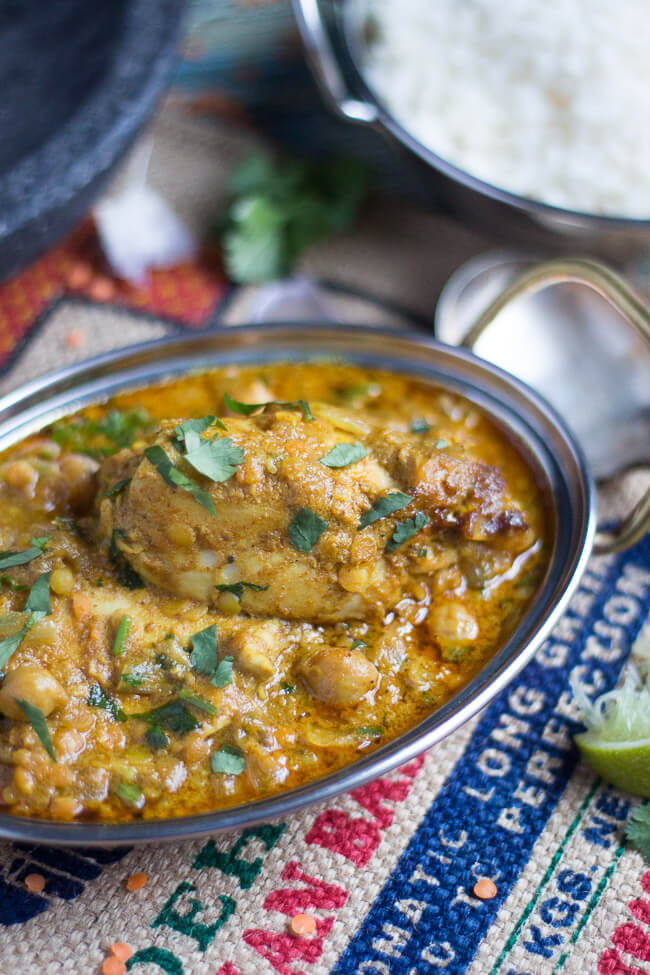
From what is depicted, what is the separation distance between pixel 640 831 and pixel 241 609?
44.6 inches

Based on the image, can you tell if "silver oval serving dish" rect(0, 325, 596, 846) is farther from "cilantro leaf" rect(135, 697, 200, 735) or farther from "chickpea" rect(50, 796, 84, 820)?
"cilantro leaf" rect(135, 697, 200, 735)

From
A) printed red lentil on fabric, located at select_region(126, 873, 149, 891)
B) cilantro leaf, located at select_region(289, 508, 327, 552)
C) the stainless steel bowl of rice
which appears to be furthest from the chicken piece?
the stainless steel bowl of rice

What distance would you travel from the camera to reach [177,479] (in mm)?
2217

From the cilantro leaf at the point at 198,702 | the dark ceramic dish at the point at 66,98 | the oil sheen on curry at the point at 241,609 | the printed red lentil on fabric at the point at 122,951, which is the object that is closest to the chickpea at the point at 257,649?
the oil sheen on curry at the point at 241,609

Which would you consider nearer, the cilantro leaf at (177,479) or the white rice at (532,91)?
the cilantro leaf at (177,479)

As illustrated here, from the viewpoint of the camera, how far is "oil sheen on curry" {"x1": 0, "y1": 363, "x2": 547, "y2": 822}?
2.18 m

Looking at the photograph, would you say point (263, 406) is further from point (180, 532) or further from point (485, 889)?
point (485, 889)

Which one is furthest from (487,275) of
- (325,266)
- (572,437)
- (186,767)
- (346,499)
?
(186,767)

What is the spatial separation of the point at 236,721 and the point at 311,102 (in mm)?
3330

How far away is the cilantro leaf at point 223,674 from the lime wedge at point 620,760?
950 millimetres

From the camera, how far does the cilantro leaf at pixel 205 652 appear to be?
2252 mm

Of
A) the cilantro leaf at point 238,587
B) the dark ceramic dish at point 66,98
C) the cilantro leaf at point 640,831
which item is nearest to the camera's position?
the cilantro leaf at point 238,587

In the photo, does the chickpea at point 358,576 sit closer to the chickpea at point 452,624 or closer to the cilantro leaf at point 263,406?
the chickpea at point 452,624

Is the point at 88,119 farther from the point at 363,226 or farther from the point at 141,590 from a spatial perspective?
the point at 141,590
